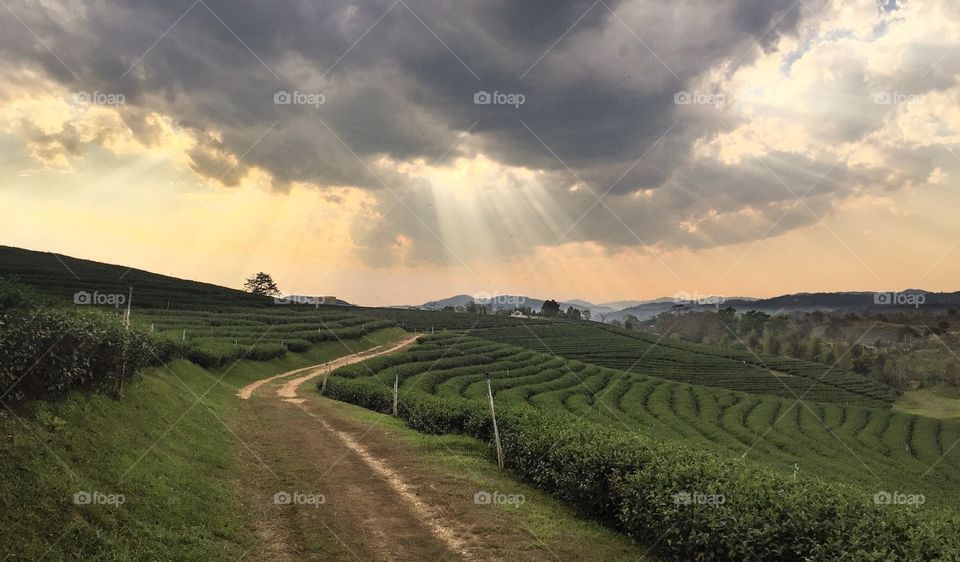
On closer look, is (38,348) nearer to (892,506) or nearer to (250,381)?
(892,506)

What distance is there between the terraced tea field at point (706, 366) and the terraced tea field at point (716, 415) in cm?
1334

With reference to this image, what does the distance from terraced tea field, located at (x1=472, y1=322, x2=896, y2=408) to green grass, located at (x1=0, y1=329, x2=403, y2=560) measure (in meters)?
91.8

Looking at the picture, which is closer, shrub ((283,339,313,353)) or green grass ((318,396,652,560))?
green grass ((318,396,652,560))

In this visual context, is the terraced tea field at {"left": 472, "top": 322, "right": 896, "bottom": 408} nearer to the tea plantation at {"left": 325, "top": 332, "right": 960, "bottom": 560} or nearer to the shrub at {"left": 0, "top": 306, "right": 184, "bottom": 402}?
the tea plantation at {"left": 325, "top": 332, "right": 960, "bottom": 560}

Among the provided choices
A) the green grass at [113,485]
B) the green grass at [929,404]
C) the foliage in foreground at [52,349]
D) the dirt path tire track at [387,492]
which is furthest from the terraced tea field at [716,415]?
the foliage in foreground at [52,349]

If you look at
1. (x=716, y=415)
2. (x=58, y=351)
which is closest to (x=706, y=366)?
(x=716, y=415)

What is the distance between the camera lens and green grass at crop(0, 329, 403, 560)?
9.62m

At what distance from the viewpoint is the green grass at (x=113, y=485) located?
962 centimetres

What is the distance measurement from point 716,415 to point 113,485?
70.2m

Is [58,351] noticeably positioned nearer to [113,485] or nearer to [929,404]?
[113,485]

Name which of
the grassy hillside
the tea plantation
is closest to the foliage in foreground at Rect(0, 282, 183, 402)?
the tea plantation

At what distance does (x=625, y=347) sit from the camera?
133 meters

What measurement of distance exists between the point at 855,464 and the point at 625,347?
75731 millimetres

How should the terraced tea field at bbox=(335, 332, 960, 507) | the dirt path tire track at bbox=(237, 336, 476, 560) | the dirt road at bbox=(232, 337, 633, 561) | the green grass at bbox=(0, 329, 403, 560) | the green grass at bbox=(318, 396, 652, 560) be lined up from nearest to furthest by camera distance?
1. the green grass at bbox=(0, 329, 403, 560)
2. the dirt road at bbox=(232, 337, 633, 561)
3. the dirt path tire track at bbox=(237, 336, 476, 560)
4. the green grass at bbox=(318, 396, 652, 560)
5. the terraced tea field at bbox=(335, 332, 960, 507)
